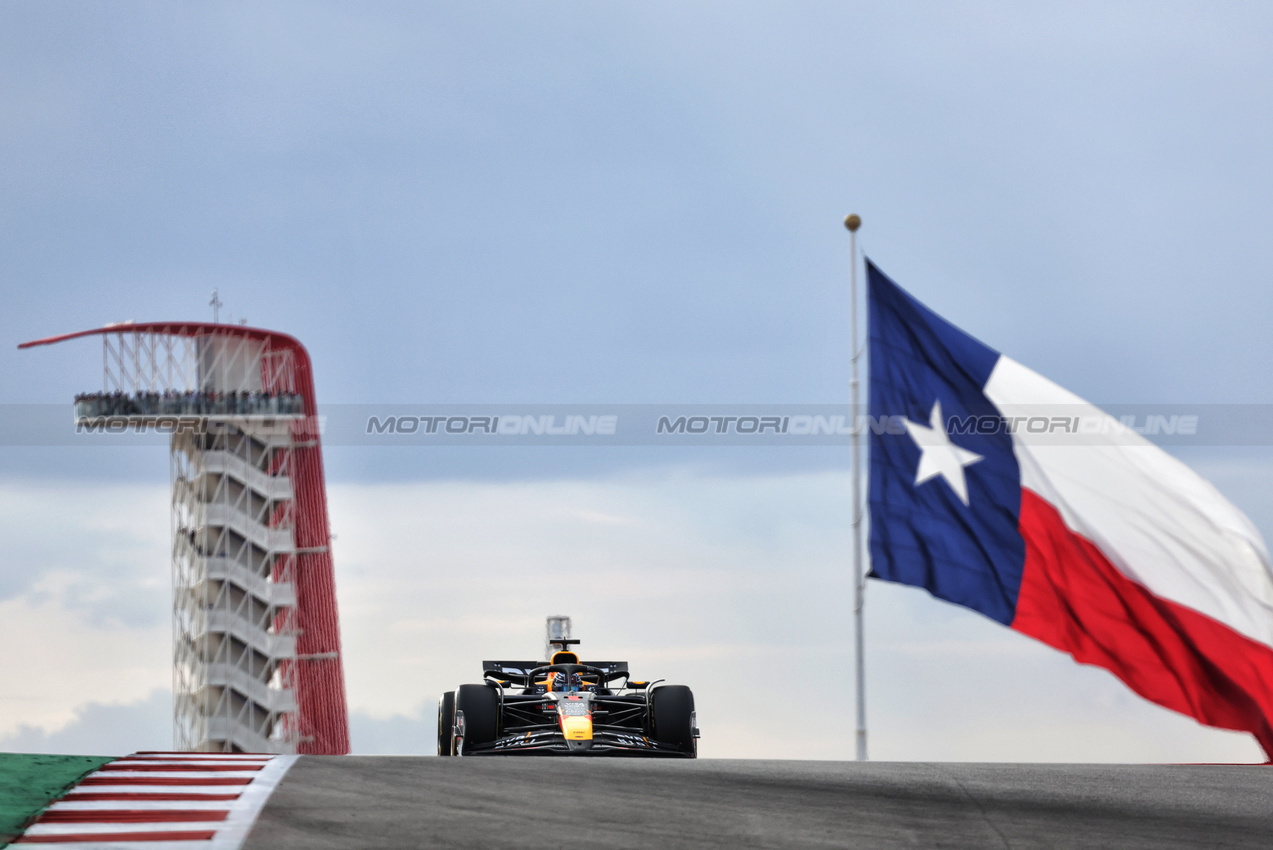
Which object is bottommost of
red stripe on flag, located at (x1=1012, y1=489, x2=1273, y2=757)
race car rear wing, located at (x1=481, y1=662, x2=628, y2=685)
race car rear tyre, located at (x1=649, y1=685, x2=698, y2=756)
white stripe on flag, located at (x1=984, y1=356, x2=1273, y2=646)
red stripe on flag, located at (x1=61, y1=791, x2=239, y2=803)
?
race car rear tyre, located at (x1=649, y1=685, x2=698, y2=756)

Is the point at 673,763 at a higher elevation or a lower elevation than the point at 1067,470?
lower

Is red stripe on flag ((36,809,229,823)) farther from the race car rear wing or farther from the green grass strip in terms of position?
the race car rear wing

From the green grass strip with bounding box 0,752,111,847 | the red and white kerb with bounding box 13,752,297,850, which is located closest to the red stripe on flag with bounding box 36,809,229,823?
the red and white kerb with bounding box 13,752,297,850

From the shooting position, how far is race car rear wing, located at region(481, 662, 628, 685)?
19266 millimetres

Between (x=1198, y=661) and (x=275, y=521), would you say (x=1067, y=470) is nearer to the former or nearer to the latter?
(x=1198, y=661)

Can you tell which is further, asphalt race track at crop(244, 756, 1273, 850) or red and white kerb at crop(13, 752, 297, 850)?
asphalt race track at crop(244, 756, 1273, 850)

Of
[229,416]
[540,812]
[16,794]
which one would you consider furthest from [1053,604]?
[229,416]

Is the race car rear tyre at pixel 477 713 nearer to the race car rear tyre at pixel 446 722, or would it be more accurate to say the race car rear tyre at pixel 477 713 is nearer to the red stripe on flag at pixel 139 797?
the race car rear tyre at pixel 446 722

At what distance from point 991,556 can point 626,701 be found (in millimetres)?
5287

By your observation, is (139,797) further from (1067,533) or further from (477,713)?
(1067,533)

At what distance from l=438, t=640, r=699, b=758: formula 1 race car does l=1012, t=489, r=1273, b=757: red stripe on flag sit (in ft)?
15.4

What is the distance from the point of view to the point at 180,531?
181 ft

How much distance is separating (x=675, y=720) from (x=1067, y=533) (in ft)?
17.6

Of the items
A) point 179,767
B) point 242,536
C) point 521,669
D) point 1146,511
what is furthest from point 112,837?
point 242,536
